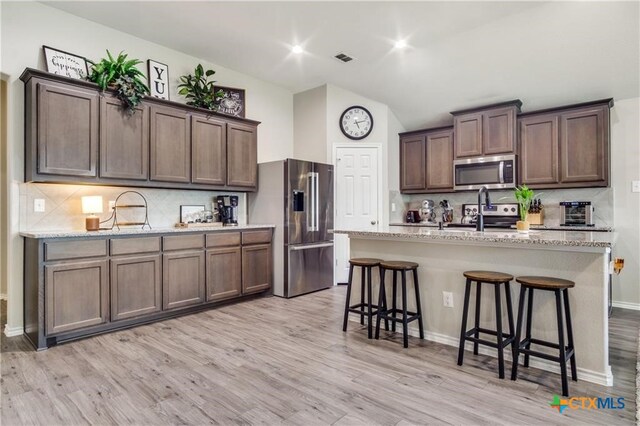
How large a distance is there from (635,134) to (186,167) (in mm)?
5055

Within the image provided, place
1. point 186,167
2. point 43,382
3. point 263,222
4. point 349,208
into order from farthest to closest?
point 349,208
point 263,222
point 186,167
point 43,382

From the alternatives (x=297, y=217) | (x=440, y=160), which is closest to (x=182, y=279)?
(x=297, y=217)

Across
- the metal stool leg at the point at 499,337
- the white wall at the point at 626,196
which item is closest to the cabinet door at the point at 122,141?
the metal stool leg at the point at 499,337

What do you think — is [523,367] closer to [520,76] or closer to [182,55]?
[520,76]

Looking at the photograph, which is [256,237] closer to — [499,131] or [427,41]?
[427,41]

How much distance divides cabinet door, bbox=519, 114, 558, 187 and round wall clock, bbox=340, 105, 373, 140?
2.02 metres

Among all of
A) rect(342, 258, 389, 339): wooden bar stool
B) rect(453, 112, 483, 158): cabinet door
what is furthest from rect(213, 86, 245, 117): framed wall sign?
rect(453, 112, 483, 158): cabinet door

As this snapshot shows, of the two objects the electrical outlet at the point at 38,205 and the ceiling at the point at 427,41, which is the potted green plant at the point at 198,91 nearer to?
the ceiling at the point at 427,41

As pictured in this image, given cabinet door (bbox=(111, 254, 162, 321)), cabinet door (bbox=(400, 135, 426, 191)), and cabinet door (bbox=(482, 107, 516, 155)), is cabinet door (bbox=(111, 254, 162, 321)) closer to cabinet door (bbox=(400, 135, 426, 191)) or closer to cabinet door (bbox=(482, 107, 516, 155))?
cabinet door (bbox=(400, 135, 426, 191))

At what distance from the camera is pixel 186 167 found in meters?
3.97

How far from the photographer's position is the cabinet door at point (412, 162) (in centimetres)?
555

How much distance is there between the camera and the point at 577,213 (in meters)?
4.24

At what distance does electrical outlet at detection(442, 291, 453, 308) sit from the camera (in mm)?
Answer: 2972

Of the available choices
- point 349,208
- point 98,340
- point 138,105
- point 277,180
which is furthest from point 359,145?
point 98,340
